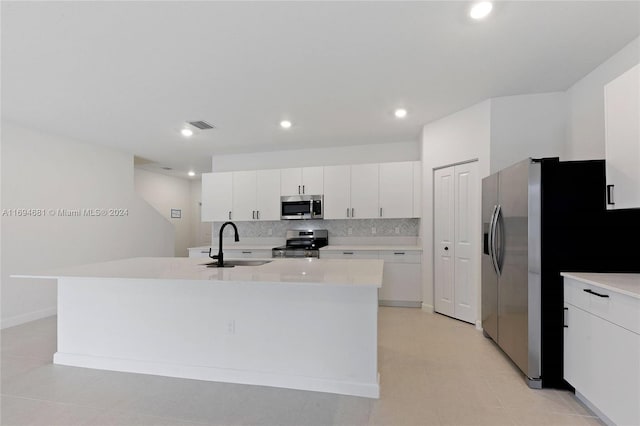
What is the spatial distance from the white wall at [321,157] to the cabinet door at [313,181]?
362 mm

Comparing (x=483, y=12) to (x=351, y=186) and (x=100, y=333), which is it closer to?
(x=351, y=186)

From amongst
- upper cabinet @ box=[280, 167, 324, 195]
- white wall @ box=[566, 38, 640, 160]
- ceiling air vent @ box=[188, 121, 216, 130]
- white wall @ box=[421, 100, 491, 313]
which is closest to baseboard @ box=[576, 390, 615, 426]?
white wall @ box=[566, 38, 640, 160]

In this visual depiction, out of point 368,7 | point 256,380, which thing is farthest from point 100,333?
point 368,7

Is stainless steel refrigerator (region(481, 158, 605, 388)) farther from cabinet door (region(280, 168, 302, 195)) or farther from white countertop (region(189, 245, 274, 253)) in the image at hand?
white countertop (region(189, 245, 274, 253))

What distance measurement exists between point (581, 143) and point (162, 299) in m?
4.06

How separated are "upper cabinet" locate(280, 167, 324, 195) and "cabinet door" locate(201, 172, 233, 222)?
1.03m

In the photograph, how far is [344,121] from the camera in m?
3.95

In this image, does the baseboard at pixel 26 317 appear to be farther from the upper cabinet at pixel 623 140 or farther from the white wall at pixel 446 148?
the upper cabinet at pixel 623 140

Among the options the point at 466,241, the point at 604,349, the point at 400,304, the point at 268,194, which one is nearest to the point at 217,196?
Answer: the point at 268,194

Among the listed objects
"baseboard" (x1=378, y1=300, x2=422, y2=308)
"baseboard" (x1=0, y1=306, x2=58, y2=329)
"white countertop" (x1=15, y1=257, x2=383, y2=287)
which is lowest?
"baseboard" (x1=0, y1=306, x2=58, y2=329)

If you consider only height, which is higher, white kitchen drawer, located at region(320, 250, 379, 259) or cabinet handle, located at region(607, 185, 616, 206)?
cabinet handle, located at region(607, 185, 616, 206)

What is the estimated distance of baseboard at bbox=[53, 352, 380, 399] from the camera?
211 centimetres

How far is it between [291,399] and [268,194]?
3624 mm

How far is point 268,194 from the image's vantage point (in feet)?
17.2
